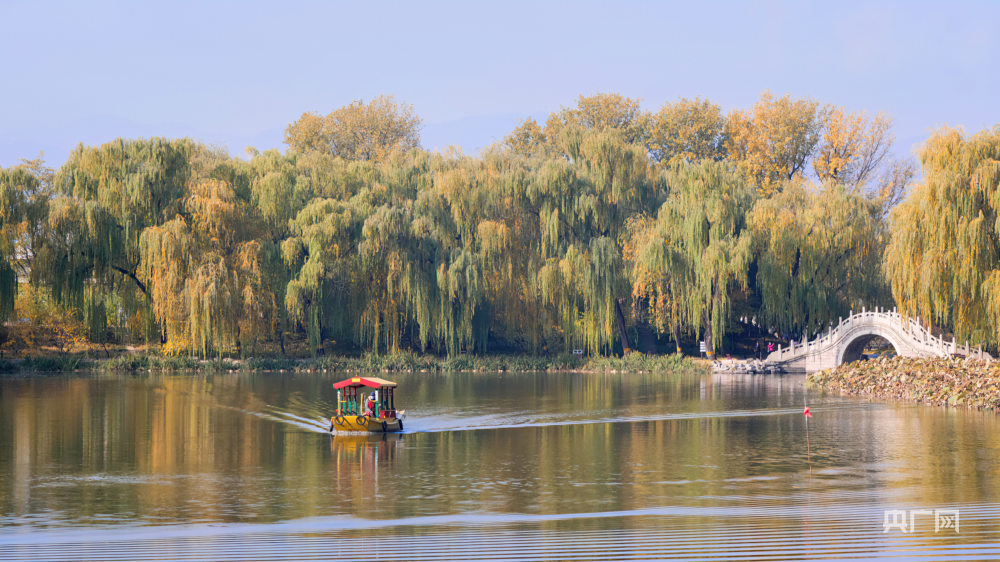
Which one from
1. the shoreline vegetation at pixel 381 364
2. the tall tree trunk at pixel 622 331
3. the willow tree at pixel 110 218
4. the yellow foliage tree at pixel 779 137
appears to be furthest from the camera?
the yellow foliage tree at pixel 779 137

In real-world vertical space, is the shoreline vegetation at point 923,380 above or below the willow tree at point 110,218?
below

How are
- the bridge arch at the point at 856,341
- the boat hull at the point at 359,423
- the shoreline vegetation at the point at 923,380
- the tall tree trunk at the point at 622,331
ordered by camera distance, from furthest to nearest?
the tall tree trunk at the point at 622,331, the bridge arch at the point at 856,341, the shoreline vegetation at the point at 923,380, the boat hull at the point at 359,423

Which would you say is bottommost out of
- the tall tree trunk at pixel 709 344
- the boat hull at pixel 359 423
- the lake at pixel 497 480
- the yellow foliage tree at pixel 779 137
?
the lake at pixel 497 480

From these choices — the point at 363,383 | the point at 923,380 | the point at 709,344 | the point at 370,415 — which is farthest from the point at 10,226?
the point at 923,380

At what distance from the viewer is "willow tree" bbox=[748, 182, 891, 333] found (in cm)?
4888

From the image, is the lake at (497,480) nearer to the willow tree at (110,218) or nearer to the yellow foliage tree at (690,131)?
the willow tree at (110,218)

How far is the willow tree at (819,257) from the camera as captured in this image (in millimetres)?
48875

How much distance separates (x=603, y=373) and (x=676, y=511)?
34.0 metres

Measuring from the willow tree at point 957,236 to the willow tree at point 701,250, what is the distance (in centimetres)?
1181

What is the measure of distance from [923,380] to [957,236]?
521 cm

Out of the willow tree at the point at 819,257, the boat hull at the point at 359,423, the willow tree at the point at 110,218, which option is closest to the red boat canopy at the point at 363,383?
the boat hull at the point at 359,423

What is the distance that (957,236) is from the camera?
114 feet

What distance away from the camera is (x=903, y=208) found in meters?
38.2

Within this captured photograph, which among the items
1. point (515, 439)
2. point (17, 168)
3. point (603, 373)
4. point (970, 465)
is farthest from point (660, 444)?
point (17, 168)
